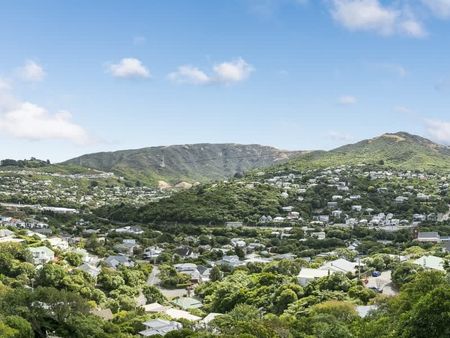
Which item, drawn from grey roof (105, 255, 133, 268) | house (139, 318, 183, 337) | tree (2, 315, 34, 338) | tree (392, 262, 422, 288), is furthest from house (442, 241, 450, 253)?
tree (2, 315, 34, 338)

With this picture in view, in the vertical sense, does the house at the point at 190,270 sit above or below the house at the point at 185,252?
below

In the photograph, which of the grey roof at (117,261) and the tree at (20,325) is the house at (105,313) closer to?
the tree at (20,325)

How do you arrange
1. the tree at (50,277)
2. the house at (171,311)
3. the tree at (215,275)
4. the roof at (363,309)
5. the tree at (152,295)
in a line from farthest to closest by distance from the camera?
the tree at (215,275)
the tree at (152,295)
the tree at (50,277)
the house at (171,311)
the roof at (363,309)

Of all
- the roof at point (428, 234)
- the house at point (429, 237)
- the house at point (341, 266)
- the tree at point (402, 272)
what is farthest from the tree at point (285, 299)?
the roof at point (428, 234)

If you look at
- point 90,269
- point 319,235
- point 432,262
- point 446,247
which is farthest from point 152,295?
point 319,235

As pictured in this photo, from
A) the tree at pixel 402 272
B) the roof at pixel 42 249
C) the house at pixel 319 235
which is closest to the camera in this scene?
the tree at pixel 402 272

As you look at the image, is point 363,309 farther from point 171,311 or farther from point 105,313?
point 105,313
